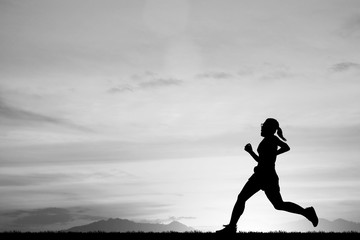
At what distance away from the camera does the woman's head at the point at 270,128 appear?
11.7 m

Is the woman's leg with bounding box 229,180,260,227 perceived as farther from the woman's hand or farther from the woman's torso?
the woman's hand

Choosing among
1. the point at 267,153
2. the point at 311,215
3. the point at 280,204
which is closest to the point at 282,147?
the point at 267,153

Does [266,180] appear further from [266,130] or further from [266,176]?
[266,130]

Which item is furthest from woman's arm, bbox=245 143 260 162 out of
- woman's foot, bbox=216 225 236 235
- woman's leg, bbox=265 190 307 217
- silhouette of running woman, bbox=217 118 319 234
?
woman's foot, bbox=216 225 236 235

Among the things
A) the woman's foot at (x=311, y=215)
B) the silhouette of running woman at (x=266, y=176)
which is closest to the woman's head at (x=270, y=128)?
the silhouette of running woman at (x=266, y=176)

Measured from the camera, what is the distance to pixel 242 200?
11836mm

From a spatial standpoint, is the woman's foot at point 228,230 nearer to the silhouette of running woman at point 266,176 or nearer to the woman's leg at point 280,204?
the silhouette of running woman at point 266,176

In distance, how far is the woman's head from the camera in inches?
460

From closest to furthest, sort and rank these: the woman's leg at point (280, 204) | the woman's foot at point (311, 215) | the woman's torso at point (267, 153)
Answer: the woman's torso at point (267, 153) → the woman's leg at point (280, 204) → the woman's foot at point (311, 215)

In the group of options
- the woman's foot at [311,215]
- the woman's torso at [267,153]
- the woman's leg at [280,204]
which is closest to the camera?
the woman's torso at [267,153]

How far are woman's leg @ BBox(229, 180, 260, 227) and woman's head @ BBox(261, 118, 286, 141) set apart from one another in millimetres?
1129
